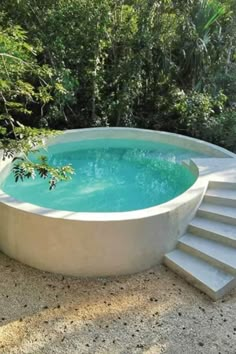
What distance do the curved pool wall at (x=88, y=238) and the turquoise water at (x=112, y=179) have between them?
103cm

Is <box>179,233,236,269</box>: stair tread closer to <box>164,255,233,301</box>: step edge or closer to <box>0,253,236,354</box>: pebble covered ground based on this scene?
<box>164,255,233,301</box>: step edge

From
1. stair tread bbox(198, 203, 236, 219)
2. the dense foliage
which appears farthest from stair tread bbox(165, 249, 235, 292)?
the dense foliage

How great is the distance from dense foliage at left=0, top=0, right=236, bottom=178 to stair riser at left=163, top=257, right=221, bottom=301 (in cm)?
482

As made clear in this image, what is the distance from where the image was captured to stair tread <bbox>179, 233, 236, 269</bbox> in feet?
15.0

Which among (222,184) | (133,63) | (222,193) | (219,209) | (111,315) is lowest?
(111,315)

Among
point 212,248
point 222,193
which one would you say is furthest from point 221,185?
point 212,248

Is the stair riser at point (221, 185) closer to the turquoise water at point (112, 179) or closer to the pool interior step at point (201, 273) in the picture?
the turquoise water at point (112, 179)

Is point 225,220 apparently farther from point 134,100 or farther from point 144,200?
point 134,100

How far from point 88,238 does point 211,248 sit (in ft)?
5.75

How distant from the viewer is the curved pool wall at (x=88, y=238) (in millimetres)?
4426

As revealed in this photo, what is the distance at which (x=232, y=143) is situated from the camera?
8539 mm

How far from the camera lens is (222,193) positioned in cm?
566

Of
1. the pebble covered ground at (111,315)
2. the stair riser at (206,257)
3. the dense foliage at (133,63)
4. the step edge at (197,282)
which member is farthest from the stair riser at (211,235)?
the dense foliage at (133,63)

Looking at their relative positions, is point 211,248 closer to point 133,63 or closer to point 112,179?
point 112,179
